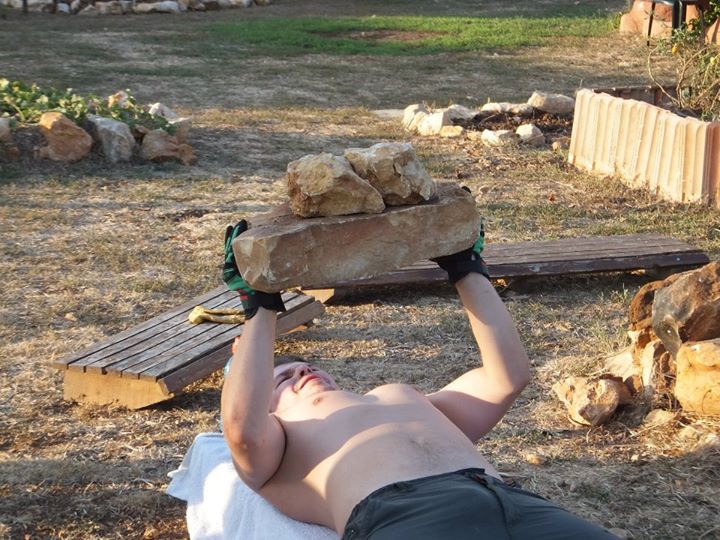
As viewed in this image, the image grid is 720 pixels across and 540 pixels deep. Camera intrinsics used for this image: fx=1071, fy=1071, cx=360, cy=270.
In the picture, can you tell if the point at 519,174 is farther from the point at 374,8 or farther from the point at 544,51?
the point at 374,8

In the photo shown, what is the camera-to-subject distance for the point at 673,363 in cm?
476

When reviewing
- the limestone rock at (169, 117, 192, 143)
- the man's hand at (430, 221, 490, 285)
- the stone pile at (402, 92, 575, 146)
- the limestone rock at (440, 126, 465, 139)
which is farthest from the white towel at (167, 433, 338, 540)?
the limestone rock at (440, 126, 465, 139)

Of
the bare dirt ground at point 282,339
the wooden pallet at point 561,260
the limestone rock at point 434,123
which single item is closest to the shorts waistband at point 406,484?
the bare dirt ground at point 282,339

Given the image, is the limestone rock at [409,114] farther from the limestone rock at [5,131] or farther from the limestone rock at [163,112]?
the limestone rock at [5,131]

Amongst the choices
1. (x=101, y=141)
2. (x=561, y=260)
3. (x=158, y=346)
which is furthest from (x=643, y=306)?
(x=101, y=141)

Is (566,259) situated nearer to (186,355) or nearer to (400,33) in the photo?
(186,355)

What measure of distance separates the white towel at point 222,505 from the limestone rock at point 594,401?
5.35 feet

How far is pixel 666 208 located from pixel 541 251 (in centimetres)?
194

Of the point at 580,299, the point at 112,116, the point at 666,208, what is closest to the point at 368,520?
the point at 580,299

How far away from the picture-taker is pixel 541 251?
6.79 meters

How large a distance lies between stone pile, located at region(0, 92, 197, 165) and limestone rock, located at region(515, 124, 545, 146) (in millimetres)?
3282

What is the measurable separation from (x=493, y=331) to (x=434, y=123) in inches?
321

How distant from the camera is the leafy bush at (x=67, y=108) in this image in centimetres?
990

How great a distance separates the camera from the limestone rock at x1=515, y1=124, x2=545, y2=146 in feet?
35.2
